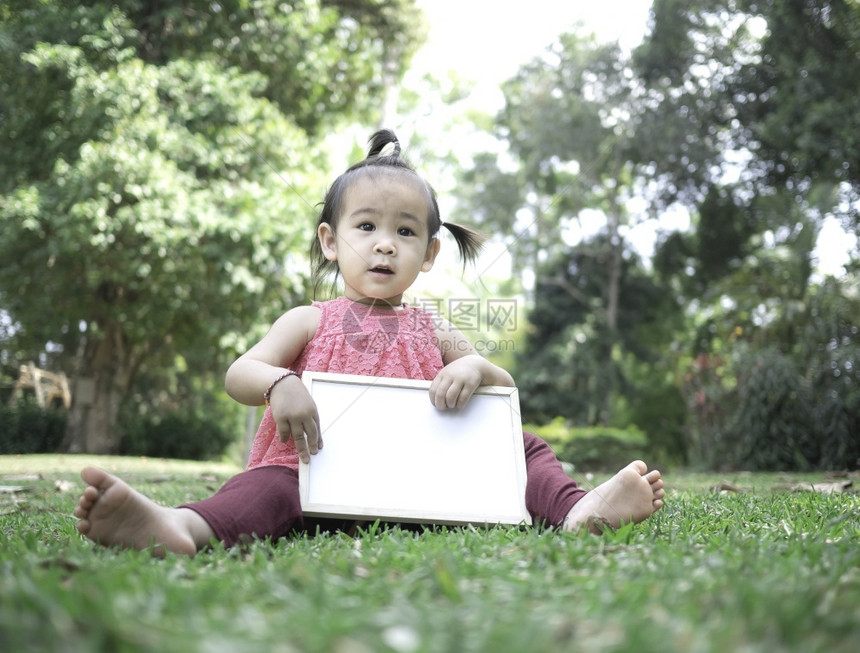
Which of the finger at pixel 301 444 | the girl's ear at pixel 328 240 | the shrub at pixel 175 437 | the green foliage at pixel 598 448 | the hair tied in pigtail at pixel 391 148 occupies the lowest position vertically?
the shrub at pixel 175 437

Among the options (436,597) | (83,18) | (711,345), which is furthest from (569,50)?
(436,597)

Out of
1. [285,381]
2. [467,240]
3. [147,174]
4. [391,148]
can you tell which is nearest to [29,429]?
[147,174]

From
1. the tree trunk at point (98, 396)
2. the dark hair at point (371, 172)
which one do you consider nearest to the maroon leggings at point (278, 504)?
the dark hair at point (371, 172)

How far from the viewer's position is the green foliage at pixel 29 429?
14359 millimetres

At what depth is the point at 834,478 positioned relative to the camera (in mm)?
5000

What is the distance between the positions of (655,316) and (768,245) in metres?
4.27

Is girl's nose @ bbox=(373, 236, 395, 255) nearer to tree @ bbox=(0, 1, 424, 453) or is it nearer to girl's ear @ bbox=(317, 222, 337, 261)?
girl's ear @ bbox=(317, 222, 337, 261)

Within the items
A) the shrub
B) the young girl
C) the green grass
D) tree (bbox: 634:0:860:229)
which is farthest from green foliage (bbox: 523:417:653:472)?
the green grass

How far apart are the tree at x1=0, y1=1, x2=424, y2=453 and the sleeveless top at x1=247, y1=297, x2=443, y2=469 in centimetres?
684

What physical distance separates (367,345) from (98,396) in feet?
37.8

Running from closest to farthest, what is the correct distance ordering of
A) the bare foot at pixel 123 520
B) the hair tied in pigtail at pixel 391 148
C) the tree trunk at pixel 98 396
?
the bare foot at pixel 123 520 < the hair tied in pigtail at pixel 391 148 < the tree trunk at pixel 98 396

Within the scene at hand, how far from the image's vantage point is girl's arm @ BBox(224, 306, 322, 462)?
2.09 metres

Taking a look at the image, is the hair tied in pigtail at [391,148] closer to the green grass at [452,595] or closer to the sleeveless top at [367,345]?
the sleeveless top at [367,345]

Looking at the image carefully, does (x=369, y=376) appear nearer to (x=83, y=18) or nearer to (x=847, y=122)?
(x=847, y=122)
